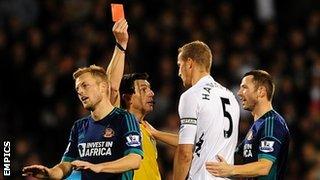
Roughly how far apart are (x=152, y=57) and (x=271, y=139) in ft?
25.5

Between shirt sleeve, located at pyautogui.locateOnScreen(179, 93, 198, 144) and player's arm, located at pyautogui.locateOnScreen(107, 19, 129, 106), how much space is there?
2.05 ft

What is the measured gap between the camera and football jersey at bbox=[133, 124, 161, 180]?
8.57 m

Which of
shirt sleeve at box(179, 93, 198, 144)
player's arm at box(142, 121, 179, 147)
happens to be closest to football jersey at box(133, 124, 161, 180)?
player's arm at box(142, 121, 179, 147)

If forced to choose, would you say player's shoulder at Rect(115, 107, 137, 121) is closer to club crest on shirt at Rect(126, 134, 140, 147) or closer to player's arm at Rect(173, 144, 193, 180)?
club crest on shirt at Rect(126, 134, 140, 147)

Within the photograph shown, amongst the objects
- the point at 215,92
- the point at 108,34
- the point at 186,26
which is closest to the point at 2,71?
the point at 108,34

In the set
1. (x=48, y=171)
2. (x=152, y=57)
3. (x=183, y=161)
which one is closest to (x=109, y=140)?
(x=48, y=171)

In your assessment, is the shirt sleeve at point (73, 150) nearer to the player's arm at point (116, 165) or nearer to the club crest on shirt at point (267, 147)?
the player's arm at point (116, 165)

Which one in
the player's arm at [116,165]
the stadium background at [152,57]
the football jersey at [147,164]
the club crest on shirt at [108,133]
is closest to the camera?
the player's arm at [116,165]

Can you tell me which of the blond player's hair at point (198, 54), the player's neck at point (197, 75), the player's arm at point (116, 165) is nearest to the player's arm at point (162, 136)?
the player's neck at point (197, 75)

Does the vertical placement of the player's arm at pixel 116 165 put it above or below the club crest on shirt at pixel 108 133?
below

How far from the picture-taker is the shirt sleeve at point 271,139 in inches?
320

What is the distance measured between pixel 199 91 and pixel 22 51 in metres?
7.41

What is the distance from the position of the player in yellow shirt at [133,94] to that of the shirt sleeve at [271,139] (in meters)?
1.08

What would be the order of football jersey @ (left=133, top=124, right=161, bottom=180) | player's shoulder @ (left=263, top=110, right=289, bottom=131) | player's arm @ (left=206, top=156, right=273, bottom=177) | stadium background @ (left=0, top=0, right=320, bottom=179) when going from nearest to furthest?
player's arm @ (left=206, top=156, right=273, bottom=177)
player's shoulder @ (left=263, top=110, right=289, bottom=131)
football jersey @ (left=133, top=124, right=161, bottom=180)
stadium background @ (left=0, top=0, right=320, bottom=179)
